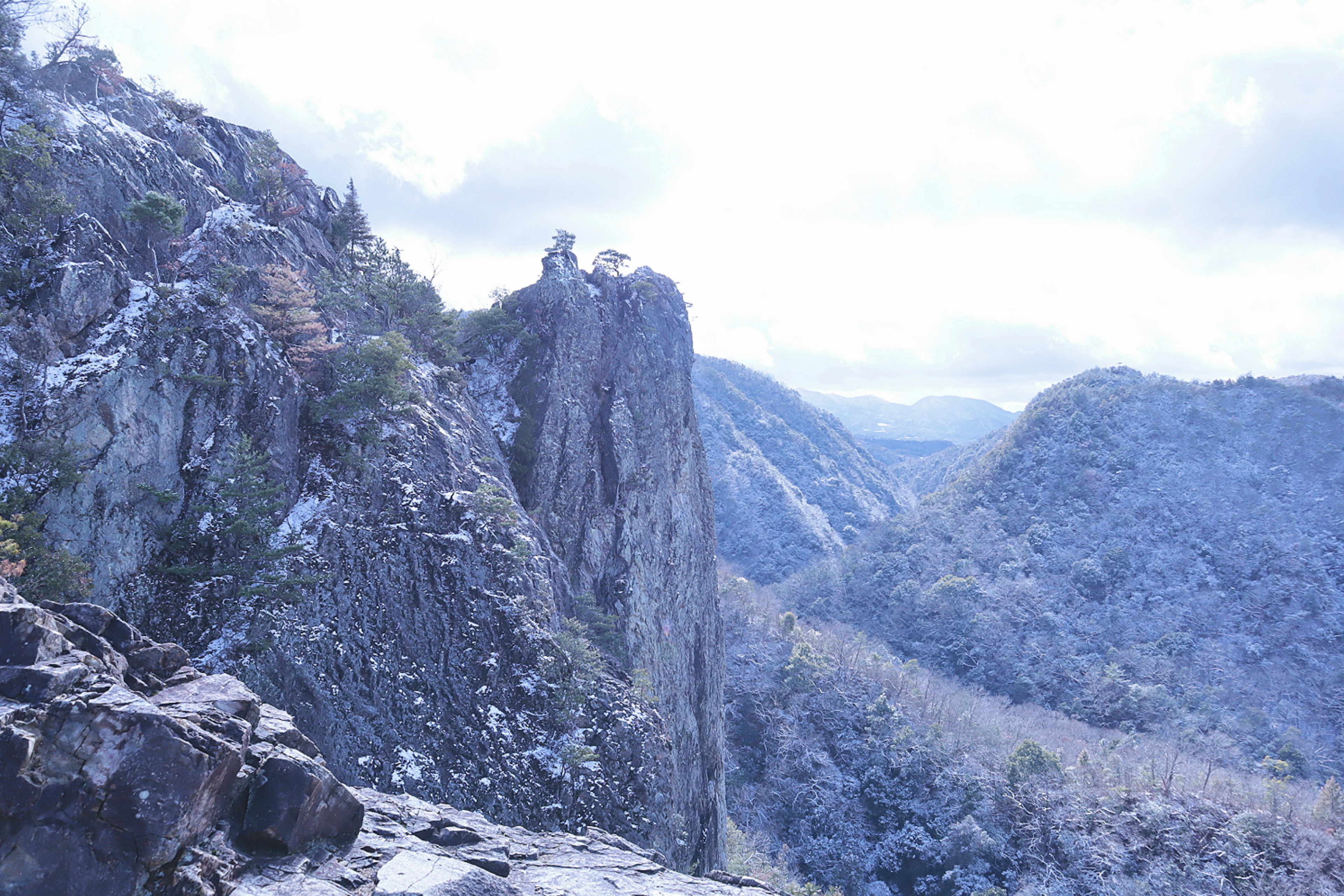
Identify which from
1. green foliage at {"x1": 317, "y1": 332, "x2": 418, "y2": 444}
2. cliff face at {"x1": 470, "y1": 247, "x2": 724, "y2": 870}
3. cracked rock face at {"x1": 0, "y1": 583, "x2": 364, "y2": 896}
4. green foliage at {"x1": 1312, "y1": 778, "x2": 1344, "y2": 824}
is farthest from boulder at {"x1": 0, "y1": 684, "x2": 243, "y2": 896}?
green foliage at {"x1": 1312, "y1": 778, "x2": 1344, "y2": 824}

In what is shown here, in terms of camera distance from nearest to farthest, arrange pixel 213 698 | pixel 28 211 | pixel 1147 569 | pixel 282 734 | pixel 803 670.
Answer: pixel 213 698, pixel 282 734, pixel 28 211, pixel 803 670, pixel 1147 569

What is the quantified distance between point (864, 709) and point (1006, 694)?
24.4 metres

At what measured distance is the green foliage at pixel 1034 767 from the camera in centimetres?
5028

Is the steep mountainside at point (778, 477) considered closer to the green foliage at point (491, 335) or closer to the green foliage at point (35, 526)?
the green foliage at point (491, 335)

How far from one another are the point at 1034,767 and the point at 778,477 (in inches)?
3348

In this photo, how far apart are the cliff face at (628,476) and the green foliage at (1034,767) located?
2780cm

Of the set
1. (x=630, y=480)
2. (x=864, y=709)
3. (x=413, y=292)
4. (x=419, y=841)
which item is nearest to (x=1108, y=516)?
(x=864, y=709)

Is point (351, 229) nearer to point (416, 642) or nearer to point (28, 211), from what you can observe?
point (28, 211)

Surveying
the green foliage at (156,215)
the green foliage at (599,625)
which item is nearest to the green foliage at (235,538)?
the green foliage at (156,215)

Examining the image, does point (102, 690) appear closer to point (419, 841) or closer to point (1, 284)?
point (419, 841)

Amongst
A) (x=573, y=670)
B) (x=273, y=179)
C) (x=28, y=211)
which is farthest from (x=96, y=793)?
(x=273, y=179)

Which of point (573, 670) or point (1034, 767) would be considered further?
point (1034, 767)

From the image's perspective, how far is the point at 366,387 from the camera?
2206 cm

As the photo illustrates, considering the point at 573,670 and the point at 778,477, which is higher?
the point at 778,477
